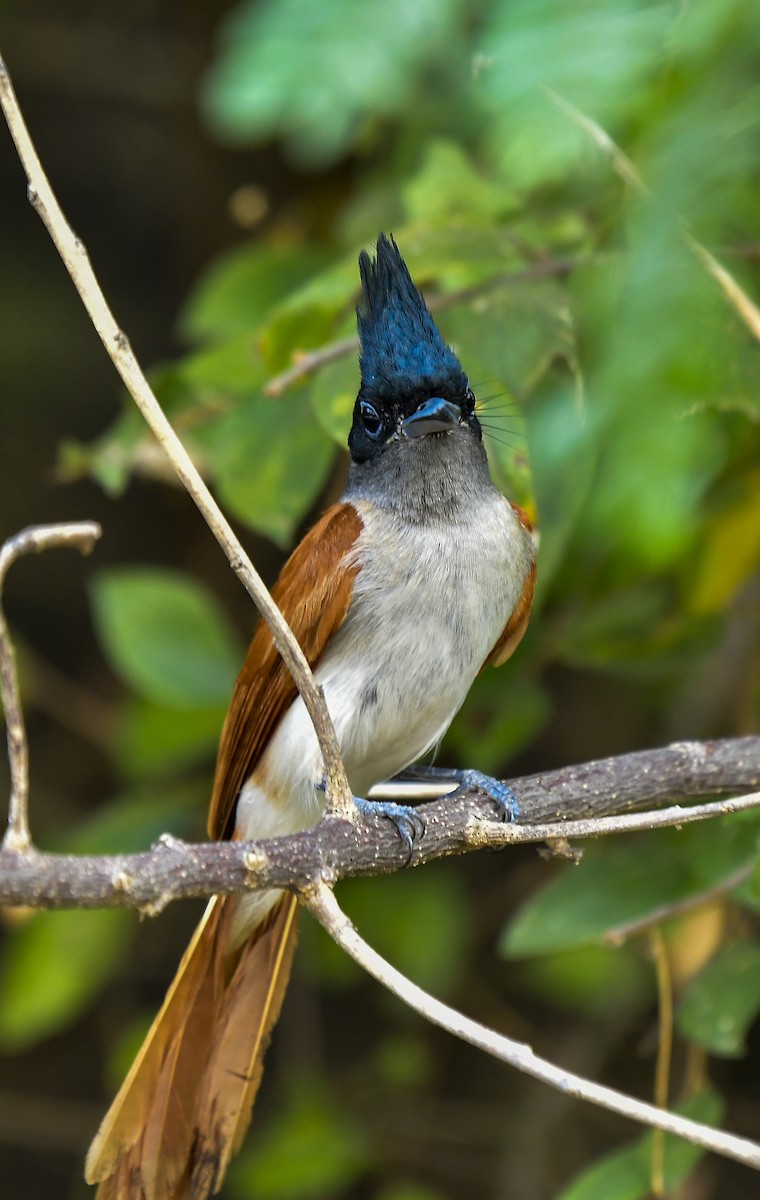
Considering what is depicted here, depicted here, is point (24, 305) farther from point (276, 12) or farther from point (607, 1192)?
point (607, 1192)

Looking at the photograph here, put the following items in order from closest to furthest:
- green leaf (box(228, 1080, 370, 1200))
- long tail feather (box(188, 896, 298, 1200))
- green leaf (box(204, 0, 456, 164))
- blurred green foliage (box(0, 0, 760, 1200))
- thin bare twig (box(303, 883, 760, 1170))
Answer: blurred green foliage (box(0, 0, 760, 1200)) → thin bare twig (box(303, 883, 760, 1170)) → green leaf (box(204, 0, 456, 164)) → long tail feather (box(188, 896, 298, 1200)) → green leaf (box(228, 1080, 370, 1200))

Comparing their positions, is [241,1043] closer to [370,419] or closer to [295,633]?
[295,633]

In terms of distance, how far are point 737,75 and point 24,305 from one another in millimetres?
3098

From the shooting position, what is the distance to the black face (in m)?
2.18

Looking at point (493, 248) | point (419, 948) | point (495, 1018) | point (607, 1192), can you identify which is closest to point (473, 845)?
point (607, 1192)

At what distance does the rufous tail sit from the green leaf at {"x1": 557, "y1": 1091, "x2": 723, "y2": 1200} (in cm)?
55

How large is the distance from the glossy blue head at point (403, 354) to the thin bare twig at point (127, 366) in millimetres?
781

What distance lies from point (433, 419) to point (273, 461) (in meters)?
0.36

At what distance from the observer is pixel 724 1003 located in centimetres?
218

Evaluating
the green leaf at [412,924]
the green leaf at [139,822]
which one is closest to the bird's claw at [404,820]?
the green leaf at [139,822]

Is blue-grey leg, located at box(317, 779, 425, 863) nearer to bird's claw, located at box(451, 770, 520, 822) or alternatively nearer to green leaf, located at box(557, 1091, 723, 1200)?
bird's claw, located at box(451, 770, 520, 822)

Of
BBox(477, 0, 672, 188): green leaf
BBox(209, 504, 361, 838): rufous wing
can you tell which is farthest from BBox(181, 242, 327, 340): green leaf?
BBox(477, 0, 672, 188): green leaf

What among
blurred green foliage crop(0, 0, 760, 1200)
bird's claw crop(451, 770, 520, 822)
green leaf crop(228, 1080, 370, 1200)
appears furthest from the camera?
green leaf crop(228, 1080, 370, 1200)

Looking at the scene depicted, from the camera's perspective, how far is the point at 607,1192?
80.9 inches
